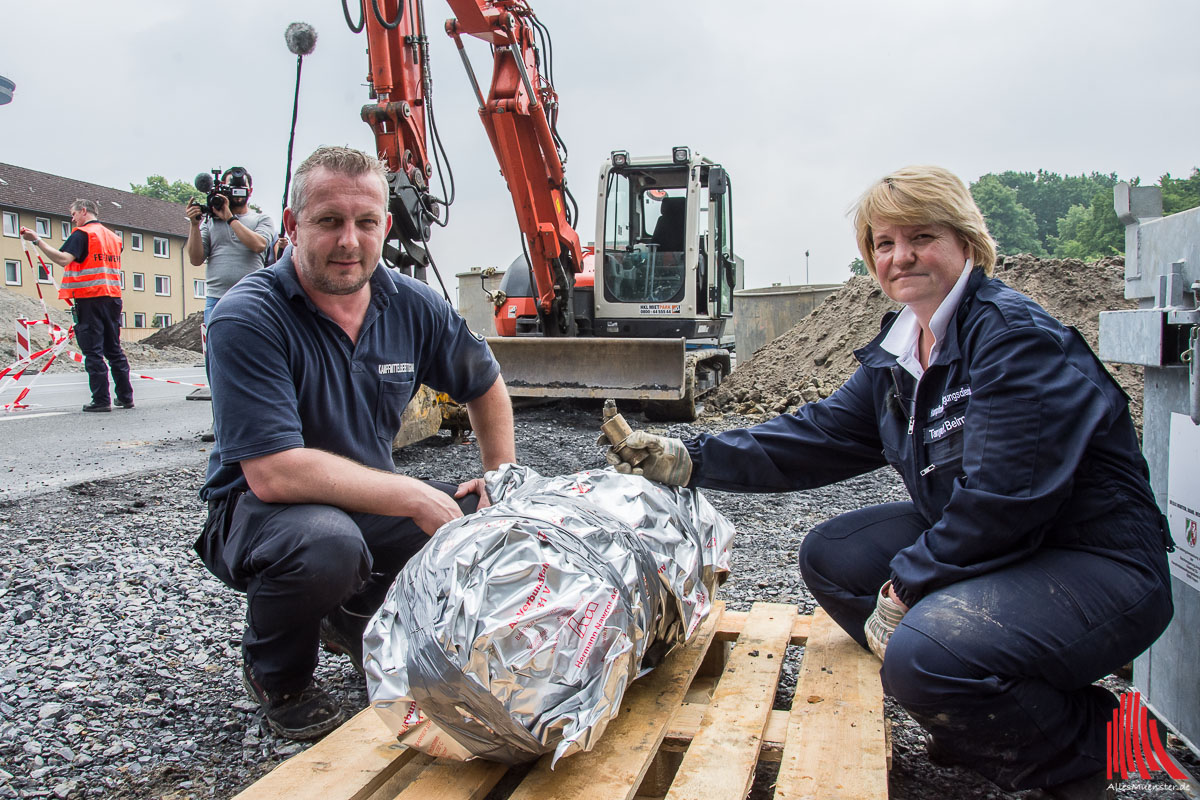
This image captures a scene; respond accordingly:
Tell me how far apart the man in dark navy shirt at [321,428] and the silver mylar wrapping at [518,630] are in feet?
1.17

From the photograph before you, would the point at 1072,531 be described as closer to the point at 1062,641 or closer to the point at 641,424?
the point at 1062,641

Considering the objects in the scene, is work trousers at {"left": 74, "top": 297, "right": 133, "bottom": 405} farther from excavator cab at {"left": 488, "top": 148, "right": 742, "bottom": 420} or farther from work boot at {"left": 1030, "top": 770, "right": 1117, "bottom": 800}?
work boot at {"left": 1030, "top": 770, "right": 1117, "bottom": 800}

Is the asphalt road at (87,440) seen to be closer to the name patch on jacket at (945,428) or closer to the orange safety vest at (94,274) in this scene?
the orange safety vest at (94,274)

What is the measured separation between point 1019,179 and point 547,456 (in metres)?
79.5

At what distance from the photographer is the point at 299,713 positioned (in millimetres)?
2094

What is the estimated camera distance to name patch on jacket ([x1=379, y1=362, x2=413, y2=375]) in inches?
92.7

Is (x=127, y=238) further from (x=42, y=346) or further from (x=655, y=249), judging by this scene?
(x=655, y=249)

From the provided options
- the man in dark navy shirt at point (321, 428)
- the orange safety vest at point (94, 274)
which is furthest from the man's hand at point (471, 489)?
the orange safety vest at point (94, 274)

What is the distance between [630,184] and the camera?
27.2ft

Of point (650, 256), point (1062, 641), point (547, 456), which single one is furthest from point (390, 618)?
point (650, 256)

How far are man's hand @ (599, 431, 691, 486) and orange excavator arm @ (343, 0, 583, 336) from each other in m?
4.06

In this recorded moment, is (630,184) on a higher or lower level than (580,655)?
higher

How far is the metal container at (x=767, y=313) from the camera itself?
15211mm

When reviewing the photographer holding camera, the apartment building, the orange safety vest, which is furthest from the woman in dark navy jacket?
the apartment building
